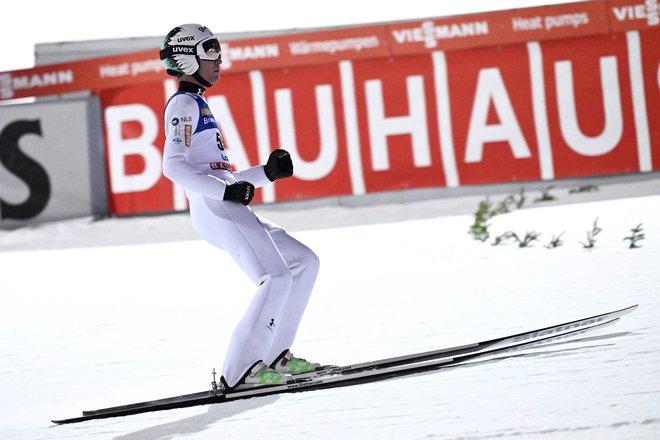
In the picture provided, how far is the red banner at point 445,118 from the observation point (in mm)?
12656

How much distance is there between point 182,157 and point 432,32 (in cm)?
879

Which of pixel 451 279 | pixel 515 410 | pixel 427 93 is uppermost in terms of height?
pixel 427 93

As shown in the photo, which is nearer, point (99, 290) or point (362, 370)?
point (362, 370)

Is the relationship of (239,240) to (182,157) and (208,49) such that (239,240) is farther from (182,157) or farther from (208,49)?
(208,49)

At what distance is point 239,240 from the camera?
4.66 m

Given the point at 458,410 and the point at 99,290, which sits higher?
the point at 99,290

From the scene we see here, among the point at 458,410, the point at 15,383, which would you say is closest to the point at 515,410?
the point at 458,410

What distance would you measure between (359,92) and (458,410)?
368 inches

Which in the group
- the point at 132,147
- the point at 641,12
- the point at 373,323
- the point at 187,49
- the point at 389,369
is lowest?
the point at 389,369

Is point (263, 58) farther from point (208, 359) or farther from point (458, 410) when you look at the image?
point (458, 410)

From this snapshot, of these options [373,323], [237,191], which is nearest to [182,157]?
[237,191]

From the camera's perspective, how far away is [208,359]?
5.85 meters

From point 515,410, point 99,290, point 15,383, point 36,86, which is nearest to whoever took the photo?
point 515,410

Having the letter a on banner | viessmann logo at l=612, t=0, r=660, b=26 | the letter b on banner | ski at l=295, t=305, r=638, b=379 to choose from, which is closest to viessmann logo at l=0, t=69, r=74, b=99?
the letter b on banner
